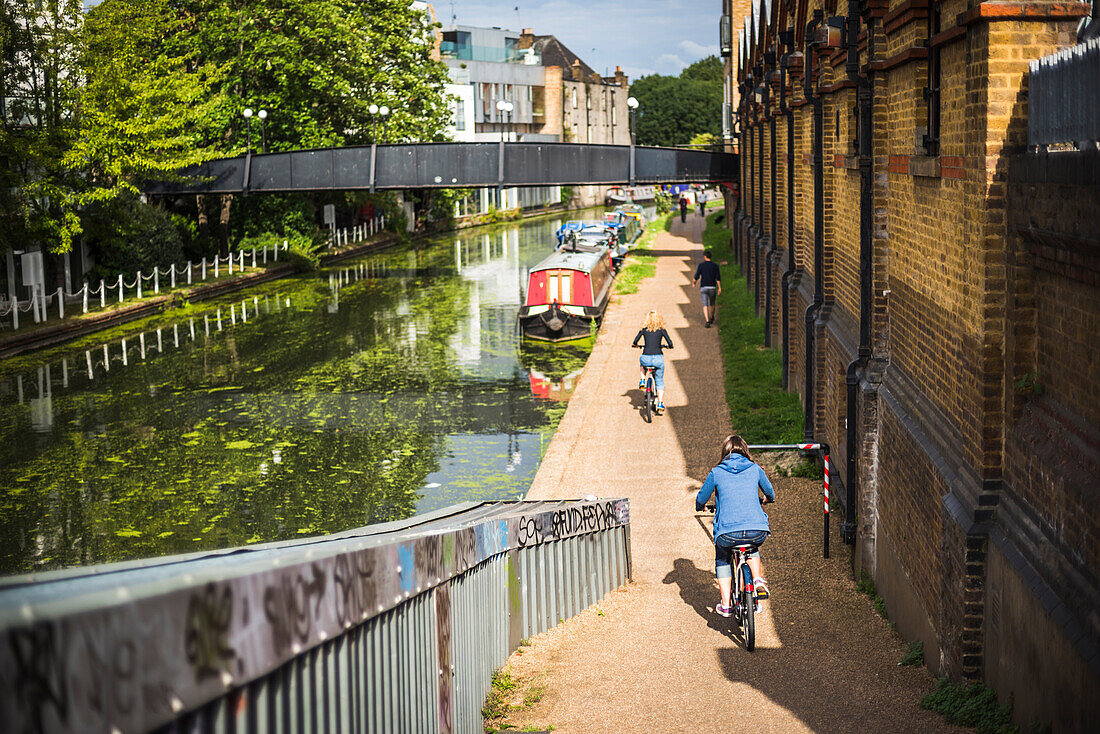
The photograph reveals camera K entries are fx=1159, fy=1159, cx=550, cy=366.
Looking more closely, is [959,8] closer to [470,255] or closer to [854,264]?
[854,264]

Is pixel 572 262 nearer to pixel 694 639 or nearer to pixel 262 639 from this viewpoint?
pixel 694 639

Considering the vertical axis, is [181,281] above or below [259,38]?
below

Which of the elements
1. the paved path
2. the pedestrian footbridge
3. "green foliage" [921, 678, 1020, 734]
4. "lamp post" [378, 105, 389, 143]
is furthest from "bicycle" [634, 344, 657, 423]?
"lamp post" [378, 105, 389, 143]

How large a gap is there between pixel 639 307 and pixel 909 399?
2332 cm

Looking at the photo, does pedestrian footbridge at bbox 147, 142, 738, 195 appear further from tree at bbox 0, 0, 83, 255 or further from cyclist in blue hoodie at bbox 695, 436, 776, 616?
cyclist in blue hoodie at bbox 695, 436, 776, 616

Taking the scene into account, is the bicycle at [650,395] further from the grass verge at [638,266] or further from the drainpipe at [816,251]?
the grass verge at [638,266]

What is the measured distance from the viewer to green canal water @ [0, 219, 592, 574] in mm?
14258

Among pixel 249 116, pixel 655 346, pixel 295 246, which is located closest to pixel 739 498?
pixel 655 346

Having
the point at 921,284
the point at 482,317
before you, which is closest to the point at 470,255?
the point at 482,317

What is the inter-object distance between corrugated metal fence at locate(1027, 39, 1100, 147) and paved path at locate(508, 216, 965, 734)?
3405 mm

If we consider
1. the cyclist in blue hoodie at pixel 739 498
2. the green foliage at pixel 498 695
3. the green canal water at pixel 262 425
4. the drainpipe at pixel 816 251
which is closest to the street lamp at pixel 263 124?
the green canal water at pixel 262 425

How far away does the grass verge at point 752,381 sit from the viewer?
1659 cm

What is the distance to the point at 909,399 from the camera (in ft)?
29.9

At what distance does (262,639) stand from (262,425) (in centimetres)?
1690
